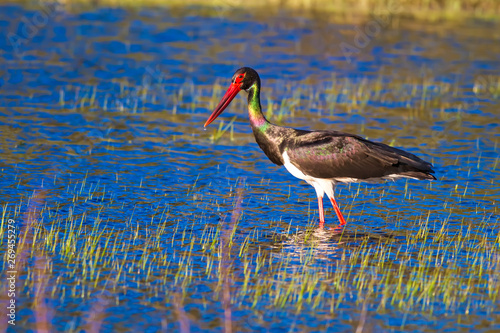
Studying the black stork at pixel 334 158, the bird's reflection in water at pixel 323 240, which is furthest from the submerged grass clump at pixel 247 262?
the black stork at pixel 334 158

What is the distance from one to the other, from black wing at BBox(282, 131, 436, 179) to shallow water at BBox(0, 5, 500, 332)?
70cm

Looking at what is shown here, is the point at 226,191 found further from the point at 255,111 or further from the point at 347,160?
the point at 347,160

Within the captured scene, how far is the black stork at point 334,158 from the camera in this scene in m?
9.86

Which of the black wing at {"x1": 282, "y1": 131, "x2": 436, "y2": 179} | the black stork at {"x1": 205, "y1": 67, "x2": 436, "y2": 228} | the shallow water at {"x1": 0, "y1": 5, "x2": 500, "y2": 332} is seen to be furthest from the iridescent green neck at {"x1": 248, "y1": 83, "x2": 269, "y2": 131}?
the shallow water at {"x1": 0, "y1": 5, "x2": 500, "y2": 332}

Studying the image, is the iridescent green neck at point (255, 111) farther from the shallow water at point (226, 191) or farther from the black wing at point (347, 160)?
the shallow water at point (226, 191)

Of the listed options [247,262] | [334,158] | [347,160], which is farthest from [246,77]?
[247,262]

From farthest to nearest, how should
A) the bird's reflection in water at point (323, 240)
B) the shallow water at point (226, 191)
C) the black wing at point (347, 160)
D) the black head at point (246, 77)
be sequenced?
the black head at point (246, 77) < the black wing at point (347, 160) < the bird's reflection in water at point (323, 240) < the shallow water at point (226, 191)

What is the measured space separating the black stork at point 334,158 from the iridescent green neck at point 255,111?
0.04 meters

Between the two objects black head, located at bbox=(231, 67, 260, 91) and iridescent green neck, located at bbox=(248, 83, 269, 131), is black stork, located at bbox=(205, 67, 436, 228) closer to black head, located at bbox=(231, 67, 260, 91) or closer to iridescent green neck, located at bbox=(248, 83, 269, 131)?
iridescent green neck, located at bbox=(248, 83, 269, 131)

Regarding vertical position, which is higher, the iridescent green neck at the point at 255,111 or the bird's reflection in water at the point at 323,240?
the iridescent green neck at the point at 255,111

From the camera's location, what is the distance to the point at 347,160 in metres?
9.93

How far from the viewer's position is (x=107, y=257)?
8547mm

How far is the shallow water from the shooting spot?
24.6 ft

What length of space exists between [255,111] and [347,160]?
135cm
